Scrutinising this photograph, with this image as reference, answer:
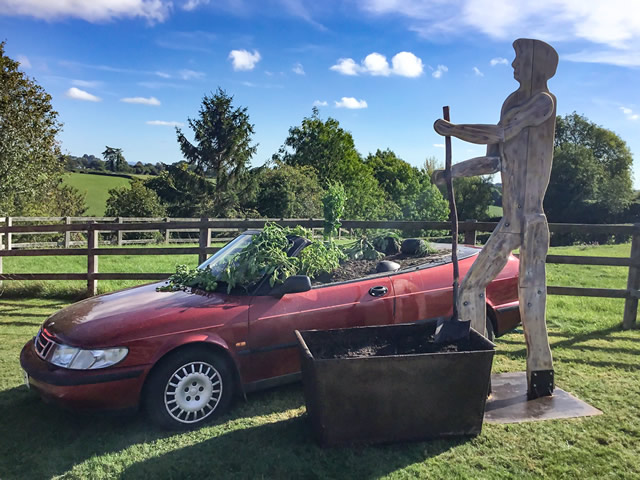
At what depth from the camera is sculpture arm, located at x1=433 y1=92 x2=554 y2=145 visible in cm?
360

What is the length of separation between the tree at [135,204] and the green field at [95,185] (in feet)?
36.2

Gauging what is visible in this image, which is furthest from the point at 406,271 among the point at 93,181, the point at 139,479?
the point at 93,181

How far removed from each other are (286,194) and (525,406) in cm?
3429

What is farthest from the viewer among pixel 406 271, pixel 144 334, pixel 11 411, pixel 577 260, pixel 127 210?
pixel 127 210

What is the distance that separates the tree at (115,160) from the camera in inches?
3226

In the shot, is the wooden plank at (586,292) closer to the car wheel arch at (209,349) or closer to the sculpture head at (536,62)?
the sculpture head at (536,62)

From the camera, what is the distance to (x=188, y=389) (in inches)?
133

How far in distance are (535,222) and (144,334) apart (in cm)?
318

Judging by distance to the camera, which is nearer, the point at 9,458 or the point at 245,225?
the point at 9,458

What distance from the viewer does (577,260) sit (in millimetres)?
6180

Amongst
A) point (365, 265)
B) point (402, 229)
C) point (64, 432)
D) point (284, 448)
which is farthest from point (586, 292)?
point (64, 432)

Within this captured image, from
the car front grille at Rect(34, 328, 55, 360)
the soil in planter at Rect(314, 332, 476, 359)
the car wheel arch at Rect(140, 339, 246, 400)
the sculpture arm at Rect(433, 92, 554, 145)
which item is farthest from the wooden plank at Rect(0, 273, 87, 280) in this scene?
the sculpture arm at Rect(433, 92, 554, 145)

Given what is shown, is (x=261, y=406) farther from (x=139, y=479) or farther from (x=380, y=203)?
(x=380, y=203)

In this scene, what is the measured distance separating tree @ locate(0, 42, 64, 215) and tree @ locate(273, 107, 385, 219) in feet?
92.9
